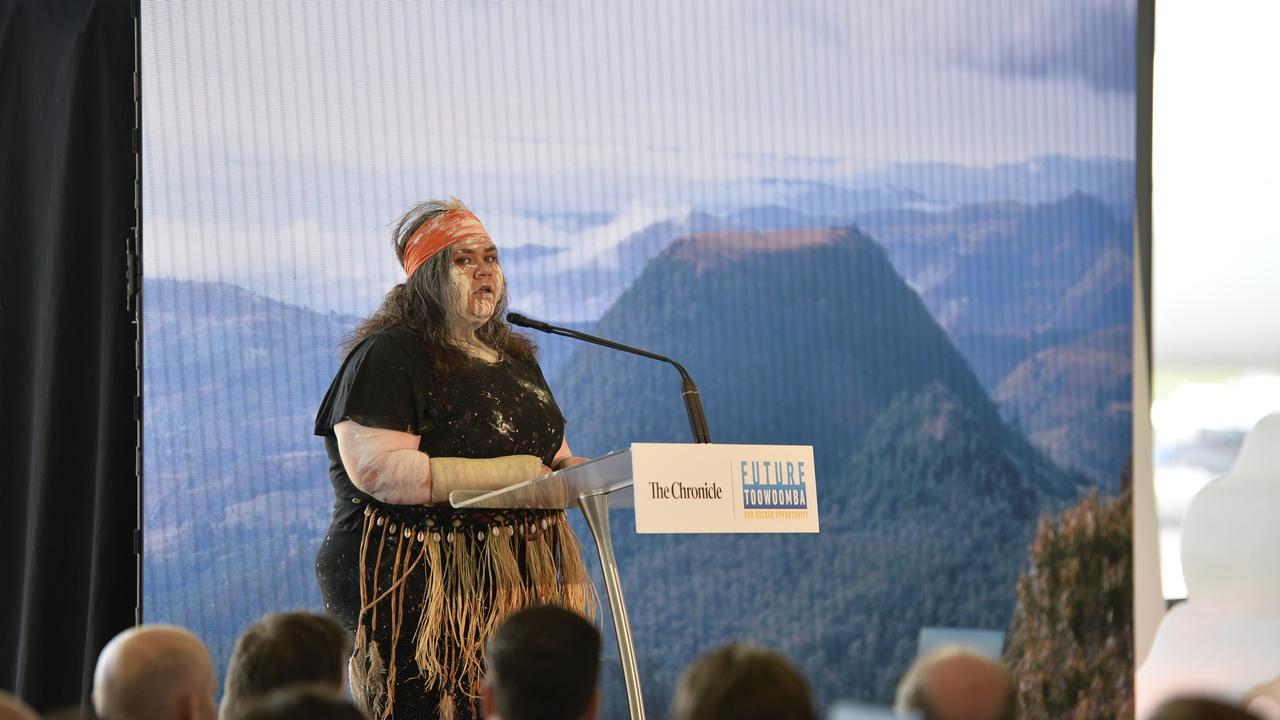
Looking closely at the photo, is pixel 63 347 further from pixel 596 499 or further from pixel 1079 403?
pixel 1079 403

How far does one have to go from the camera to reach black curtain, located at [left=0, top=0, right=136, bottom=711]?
3.21m

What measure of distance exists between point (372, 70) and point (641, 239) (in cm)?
108

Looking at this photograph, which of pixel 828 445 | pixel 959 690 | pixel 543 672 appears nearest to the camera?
pixel 959 690

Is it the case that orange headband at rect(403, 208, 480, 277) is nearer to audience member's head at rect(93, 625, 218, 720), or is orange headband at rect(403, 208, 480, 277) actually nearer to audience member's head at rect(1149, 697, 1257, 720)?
audience member's head at rect(93, 625, 218, 720)

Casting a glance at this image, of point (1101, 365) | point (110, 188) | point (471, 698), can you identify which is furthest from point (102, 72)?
point (1101, 365)

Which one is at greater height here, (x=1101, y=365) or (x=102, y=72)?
(x=102, y=72)

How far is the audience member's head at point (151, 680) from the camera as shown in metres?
1.62

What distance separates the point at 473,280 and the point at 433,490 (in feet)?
1.63

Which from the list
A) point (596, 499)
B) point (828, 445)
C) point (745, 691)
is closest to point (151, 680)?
point (745, 691)

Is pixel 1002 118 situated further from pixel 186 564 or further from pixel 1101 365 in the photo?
pixel 186 564

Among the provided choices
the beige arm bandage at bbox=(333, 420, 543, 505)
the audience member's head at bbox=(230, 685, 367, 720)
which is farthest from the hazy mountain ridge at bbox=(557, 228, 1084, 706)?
the audience member's head at bbox=(230, 685, 367, 720)

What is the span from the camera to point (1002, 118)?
191 inches

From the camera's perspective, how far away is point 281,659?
5.38 ft

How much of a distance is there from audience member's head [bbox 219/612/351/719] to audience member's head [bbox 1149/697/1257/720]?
976mm
